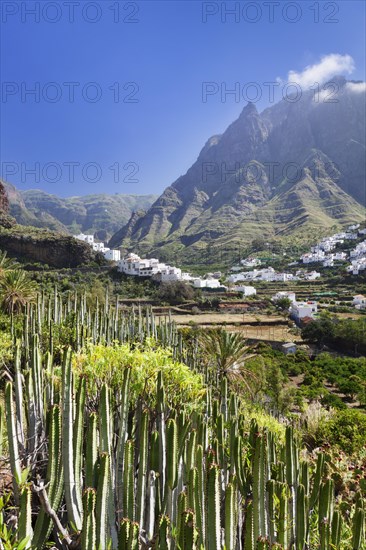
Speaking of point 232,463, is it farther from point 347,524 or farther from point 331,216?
point 331,216

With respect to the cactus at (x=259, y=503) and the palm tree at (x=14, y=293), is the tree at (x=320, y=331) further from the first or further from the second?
the cactus at (x=259, y=503)

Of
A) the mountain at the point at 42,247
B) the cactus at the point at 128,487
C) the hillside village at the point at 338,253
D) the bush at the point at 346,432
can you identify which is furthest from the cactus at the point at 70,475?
the hillside village at the point at 338,253

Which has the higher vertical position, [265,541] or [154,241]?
[154,241]

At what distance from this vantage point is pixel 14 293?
56.4 feet

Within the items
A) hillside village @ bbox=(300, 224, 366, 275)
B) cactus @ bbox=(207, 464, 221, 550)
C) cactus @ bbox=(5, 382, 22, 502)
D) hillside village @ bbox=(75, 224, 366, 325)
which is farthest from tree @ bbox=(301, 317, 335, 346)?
hillside village @ bbox=(300, 224, 366, 275)

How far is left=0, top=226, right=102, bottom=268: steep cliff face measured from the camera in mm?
53500

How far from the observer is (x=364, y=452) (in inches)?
334

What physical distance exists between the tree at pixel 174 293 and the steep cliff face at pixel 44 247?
1485cm

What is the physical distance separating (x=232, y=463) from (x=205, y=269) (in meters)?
96.1

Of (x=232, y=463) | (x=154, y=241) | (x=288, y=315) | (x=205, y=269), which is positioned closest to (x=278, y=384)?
(x=232, y=463)

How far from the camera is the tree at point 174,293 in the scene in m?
51.1

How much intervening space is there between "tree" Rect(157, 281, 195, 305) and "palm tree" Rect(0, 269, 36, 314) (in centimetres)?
3290

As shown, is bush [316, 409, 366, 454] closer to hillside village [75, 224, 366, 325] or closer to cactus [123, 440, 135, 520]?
cactus [123, 440, 135, 520]

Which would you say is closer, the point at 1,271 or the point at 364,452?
the point at 364,452
